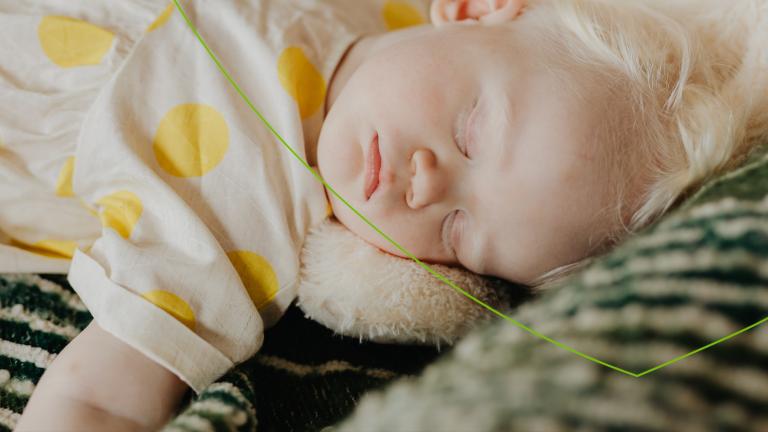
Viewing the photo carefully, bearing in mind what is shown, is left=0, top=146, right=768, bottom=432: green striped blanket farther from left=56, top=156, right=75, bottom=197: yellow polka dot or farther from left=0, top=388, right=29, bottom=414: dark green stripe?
left=56, top=156, right=75, bottom=197: yellow polka dot

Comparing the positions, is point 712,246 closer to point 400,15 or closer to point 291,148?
point 291,148

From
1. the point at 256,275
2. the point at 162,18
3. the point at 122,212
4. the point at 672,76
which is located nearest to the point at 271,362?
the point at 256,275

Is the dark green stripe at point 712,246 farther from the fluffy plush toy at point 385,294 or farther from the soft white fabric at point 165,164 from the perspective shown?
A: the soft white fabric at point 165,164

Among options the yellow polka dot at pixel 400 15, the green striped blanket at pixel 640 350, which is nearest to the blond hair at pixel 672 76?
the green striped blanket at pixel 640 350

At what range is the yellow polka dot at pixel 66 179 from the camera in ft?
2.47

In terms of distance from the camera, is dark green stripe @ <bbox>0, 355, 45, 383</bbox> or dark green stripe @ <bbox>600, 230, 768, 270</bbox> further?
dark green stripe @ <bbox>0, 355, 45, 383</bbox>

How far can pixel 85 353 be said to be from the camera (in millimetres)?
632

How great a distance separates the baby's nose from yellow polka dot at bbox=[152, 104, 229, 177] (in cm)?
20

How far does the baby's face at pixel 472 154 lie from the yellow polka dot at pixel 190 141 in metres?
0.10

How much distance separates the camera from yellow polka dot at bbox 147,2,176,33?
772mm

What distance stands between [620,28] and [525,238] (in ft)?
0.81

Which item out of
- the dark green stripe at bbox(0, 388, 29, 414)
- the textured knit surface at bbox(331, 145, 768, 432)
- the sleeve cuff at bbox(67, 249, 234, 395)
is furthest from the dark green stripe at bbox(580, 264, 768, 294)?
the dark green stripe at bbox(0, 388, 29, 414)

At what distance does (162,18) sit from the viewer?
78 centimetres

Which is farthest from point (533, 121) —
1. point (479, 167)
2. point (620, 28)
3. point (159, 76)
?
point (159, 76)
